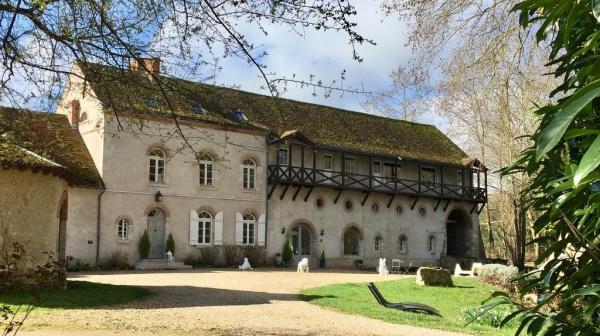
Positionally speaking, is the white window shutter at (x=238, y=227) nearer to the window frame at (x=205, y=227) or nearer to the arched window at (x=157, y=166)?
the window frame at (x=205, y=227)

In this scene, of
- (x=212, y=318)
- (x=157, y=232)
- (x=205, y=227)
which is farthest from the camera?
(x=205, y=227)

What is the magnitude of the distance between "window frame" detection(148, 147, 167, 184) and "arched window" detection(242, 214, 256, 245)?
13.1ft

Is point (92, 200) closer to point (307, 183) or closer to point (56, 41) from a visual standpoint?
point (307, 183)

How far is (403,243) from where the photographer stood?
30.8 meters

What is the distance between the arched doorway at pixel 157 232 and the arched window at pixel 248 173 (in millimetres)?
4028

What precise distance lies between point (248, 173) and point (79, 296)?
14.7 meters

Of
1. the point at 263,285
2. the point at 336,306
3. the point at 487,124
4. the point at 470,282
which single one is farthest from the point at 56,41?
the point at 487,124

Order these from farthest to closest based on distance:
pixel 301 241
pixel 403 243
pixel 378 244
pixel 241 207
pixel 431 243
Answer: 1. pixel 431 243
2. pixel 403 243
3. pixel 378 244
4. pixel 301 241
5. pixel 241 207

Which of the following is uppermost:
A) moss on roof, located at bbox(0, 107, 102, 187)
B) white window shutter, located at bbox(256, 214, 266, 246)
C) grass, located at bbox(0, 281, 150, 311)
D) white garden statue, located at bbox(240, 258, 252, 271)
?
moss on roof, located at bbox(0, 107, 102, 187)

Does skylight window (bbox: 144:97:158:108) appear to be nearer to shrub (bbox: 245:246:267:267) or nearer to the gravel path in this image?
the gravel path

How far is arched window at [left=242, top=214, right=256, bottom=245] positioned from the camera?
1016 inches

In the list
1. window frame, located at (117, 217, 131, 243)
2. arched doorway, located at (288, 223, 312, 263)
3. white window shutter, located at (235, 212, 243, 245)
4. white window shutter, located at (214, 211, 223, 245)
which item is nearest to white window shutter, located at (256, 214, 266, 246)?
white window shutter, located at (235, 212, 243, 245)

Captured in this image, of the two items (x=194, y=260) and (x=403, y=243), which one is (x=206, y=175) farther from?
(x=403, y=243)

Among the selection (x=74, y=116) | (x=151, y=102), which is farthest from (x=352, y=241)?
(x=151, y=102)
